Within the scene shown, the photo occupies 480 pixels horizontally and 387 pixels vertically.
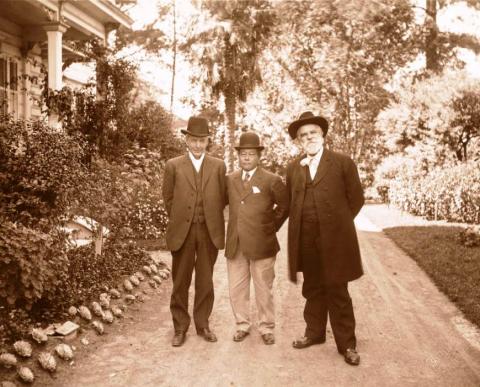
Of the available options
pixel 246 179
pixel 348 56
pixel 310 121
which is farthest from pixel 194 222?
pixel 348 56

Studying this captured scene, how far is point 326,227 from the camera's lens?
16.6 ft

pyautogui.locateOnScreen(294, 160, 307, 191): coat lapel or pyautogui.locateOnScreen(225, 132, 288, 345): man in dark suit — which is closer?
pyautogui.locateOnScreen(294, 160, 307, 191): coat lapel

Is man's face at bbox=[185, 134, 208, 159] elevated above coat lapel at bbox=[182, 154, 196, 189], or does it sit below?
above

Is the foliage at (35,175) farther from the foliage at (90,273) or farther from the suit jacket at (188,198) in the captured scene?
the suit jacket at (188,198)

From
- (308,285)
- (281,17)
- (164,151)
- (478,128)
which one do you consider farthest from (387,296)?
(281,17)

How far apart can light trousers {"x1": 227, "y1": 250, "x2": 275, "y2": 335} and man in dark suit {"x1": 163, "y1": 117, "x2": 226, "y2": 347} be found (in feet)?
0.76

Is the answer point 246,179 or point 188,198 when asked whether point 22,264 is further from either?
point 246,179

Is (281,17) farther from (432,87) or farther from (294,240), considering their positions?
(294,240)

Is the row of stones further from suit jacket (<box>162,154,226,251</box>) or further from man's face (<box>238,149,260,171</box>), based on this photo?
man's face (<box>238,149,260,171</box>)

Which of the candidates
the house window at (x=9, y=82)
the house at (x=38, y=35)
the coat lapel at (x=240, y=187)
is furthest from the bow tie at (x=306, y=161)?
the house window at (x=9, y=82)

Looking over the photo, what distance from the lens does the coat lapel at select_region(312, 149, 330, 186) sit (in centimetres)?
511

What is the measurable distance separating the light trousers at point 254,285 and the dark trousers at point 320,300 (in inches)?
14.0

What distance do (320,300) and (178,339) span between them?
54.3 inches

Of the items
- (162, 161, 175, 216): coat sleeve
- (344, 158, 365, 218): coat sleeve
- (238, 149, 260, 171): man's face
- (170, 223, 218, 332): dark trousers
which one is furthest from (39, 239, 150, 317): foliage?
(344, 158, 365, 218): coat sleeve
